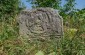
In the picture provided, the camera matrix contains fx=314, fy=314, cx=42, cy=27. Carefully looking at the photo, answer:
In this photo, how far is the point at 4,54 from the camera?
19.9 ft

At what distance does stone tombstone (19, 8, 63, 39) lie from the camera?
27.7 ft

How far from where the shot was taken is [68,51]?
589 centimetres

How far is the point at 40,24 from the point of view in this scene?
28.2ft

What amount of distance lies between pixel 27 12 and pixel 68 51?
3074mm

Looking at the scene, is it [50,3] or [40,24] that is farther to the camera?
[50,3]

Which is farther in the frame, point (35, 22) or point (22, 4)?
point (22, 4)

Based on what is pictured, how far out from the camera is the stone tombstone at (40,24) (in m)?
8.45

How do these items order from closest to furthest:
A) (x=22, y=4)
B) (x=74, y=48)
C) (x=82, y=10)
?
(x=74, y=48) < (x=82, y=10) < (x=22, y=4)

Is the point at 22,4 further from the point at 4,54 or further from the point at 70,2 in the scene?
the point at 4,54

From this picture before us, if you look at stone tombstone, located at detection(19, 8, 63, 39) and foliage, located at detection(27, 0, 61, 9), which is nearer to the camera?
stone tombstone, located at detection(19, 8, 63, 39)

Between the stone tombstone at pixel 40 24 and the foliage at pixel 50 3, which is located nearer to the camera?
the stone tombstone at pixel 40 24

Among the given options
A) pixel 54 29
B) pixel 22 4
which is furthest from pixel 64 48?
pixel 22 4

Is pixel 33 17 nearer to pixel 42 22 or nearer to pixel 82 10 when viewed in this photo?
pixel 42 22

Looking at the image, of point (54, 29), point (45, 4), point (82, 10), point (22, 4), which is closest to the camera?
point (54, 29)
